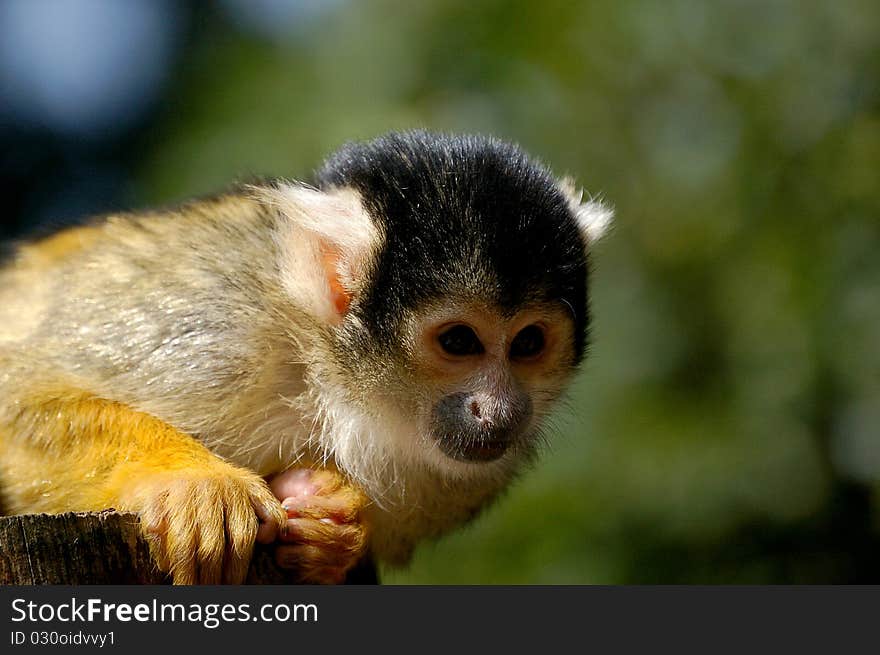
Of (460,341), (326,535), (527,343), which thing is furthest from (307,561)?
(527,343)

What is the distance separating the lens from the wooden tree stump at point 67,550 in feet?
7.43

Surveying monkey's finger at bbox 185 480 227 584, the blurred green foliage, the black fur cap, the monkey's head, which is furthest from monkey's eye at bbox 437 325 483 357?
the blurred green foliage

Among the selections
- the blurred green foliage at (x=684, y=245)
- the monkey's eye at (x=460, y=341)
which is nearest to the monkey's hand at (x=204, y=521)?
the monkey's eye at (x=460, y=341)

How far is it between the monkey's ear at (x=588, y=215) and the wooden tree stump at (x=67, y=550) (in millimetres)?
1806

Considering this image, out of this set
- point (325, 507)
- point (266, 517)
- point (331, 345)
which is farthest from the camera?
point (331, 345)

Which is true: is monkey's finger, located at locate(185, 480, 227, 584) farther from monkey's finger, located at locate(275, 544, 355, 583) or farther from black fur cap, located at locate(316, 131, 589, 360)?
black fur cap, located at locate(316, 131, 589, 360)

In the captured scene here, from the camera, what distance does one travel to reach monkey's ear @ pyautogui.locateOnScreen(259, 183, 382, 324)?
326cm

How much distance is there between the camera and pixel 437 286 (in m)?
3.12

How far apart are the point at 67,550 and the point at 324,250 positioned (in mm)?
1366

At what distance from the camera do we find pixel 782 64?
16.2 feet

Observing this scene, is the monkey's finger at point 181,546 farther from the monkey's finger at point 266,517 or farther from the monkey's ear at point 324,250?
the monkey's ear at point 324,250

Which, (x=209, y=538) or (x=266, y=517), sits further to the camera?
(x=266, y=517)

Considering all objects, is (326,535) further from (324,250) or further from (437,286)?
(324,250)

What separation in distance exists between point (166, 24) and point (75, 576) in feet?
23.9
